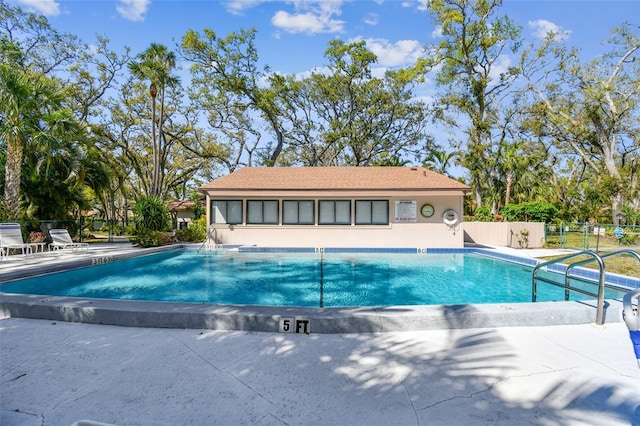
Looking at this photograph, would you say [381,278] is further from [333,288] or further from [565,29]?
[565,29]

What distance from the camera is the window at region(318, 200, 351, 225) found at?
616 inches

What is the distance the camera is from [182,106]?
27828 millimetres

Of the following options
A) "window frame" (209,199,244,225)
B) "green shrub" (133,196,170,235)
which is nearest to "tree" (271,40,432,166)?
"window frame" (209,199,244,225)

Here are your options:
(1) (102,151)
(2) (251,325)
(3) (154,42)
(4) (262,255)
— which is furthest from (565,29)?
(1) (102,151)

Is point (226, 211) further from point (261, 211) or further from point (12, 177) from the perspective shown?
point (12, 177)

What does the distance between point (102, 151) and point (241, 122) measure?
1090 centimetres

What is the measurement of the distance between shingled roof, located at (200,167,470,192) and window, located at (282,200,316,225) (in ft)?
2.77

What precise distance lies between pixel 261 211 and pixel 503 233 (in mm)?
11830

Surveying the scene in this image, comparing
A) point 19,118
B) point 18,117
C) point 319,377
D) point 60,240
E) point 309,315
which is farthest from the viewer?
point 60,240

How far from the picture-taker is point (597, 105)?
2300 cm

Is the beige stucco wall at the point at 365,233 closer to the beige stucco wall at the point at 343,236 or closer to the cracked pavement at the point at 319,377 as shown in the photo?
the beige stucco wall at the point at 343,236

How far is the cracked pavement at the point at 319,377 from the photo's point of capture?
7.98 ft

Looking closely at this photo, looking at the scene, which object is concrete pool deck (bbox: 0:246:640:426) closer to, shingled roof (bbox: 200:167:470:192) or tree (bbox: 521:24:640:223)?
shingled roof (bbox: 200:167:470:192)

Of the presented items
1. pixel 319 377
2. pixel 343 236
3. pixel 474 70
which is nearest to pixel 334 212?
pixel 343 236
